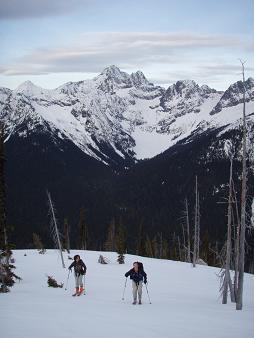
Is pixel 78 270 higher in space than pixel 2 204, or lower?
lower

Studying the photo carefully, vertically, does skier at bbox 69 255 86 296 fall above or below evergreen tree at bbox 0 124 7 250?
below

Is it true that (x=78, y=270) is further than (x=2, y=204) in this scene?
No

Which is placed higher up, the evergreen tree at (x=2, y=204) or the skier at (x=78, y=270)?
the evergreen tree at (x=2, y=204)

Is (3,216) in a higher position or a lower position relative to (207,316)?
higher

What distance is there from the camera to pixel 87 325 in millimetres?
15859

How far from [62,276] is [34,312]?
2422cm

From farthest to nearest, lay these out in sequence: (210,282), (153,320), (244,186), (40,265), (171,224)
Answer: (171,224) < (40,265) < (210,282) < (244,186) < (153,320)

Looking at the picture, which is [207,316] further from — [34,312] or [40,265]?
[40,265]

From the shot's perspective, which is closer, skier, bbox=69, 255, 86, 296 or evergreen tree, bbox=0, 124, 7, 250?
skier, bbox=69, 255, 86, 296

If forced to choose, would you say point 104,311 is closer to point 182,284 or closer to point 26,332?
point 26,332

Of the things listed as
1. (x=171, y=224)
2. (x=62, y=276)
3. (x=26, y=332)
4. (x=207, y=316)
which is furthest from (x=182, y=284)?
(x=171, y=224)

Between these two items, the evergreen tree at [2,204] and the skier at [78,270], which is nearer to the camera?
the skier at [78,270]

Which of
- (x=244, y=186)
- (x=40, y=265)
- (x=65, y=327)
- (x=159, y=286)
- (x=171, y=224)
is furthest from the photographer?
(x=171, y=224)

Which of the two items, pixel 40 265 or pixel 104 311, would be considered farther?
pixel 40 265
